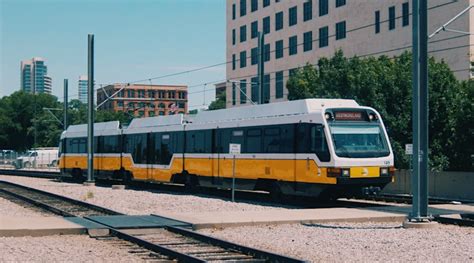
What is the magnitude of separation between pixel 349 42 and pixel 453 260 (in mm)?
52186

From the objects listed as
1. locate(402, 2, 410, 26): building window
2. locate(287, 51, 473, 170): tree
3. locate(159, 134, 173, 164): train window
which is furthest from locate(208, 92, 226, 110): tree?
locate(159, 134, 173, 164): train window

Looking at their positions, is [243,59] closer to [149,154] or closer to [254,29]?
[254,29]

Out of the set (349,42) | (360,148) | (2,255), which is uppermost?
(349,42)

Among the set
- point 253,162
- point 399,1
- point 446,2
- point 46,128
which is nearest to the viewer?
point 253,162

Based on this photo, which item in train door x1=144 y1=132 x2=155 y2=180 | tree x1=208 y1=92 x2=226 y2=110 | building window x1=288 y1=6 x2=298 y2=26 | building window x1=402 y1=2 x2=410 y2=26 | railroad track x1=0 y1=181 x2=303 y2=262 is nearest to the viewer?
railroad track x1=0 y1=181 x2=303 y2=262

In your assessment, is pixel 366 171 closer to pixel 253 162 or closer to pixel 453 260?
pixel 253 162

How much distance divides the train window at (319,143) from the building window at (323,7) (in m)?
45.7

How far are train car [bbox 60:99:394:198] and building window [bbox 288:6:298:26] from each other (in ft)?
129

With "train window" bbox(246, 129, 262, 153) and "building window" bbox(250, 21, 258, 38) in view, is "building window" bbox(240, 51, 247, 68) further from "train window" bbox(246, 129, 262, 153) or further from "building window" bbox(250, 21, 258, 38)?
"train window" bbox(246, 129, 262, 153)

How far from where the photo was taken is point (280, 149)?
24109 mm

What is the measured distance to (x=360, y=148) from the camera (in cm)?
2247

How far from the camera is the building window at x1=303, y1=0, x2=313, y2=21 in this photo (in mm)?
69188

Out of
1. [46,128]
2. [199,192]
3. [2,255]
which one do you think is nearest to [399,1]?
[199,192]

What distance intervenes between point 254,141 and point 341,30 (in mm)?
40305
